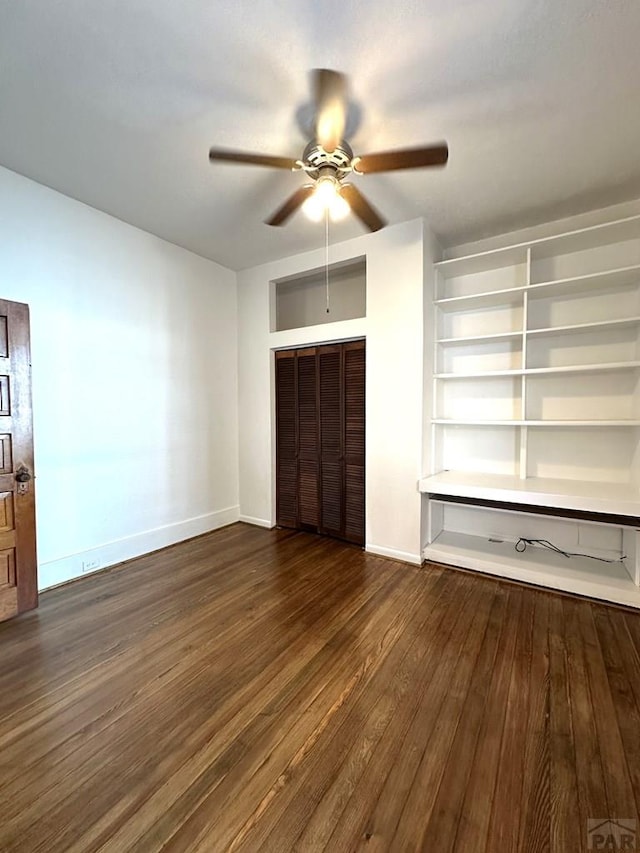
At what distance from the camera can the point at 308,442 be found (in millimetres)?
3967

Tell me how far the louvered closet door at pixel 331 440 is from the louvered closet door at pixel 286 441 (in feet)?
1.18

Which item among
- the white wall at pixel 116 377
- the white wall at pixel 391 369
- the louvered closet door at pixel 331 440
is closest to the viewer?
the white wall at pixel 116 377

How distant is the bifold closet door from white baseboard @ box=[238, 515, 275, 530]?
0.13m

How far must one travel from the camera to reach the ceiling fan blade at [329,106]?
1702 mm

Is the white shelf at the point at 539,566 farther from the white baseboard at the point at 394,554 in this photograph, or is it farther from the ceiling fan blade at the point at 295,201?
the ceiling fan blade at the point at 295,201

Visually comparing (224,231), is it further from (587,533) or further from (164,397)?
(587,533)

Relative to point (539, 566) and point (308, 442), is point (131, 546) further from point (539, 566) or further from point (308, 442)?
point (539, 566)

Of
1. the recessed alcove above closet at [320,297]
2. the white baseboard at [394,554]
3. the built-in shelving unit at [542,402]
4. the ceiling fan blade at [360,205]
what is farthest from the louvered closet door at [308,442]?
the ceiling fan blade at [360,205]

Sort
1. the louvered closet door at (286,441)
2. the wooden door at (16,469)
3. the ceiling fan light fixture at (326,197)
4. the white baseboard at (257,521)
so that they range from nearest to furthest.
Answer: the ceiling fan light fixture at (326,197) < the wooden door at (16,469) < the louvered closet door at (286,441) < the white baseboard at (257,521)

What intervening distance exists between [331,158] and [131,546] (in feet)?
11.0

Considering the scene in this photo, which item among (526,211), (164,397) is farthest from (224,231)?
(526,211)

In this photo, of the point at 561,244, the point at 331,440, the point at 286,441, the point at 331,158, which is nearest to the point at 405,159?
the point at 331,158

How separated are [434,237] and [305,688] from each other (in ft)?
11.6

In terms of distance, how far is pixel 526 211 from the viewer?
2.88m
